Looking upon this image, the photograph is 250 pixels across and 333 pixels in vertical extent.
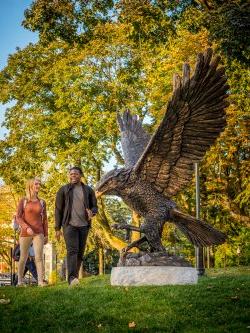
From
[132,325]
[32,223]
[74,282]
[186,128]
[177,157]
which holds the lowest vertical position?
[132,325]

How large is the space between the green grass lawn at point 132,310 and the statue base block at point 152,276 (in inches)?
20.0

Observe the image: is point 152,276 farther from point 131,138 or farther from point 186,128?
point 131,138

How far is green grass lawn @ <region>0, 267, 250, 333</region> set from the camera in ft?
22.7

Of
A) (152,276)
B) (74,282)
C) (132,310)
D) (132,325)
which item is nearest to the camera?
(132,325)

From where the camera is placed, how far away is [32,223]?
37.2ft

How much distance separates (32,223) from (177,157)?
3.32m

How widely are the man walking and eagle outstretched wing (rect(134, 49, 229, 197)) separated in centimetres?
114

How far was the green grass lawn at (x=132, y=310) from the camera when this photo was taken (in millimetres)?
6930

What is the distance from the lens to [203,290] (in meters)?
8.89

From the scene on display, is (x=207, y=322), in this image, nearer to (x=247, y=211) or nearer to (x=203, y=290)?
(x=203, y=290)

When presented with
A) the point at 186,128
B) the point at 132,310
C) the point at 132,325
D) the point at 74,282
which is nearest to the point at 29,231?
the point at 74,282

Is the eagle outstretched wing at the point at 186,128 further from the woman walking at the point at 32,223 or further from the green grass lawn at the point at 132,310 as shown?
the woman walking at the point at 32,223

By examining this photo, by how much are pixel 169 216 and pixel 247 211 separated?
17.6 meters

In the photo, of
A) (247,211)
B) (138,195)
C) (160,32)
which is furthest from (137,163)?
(247,211)
